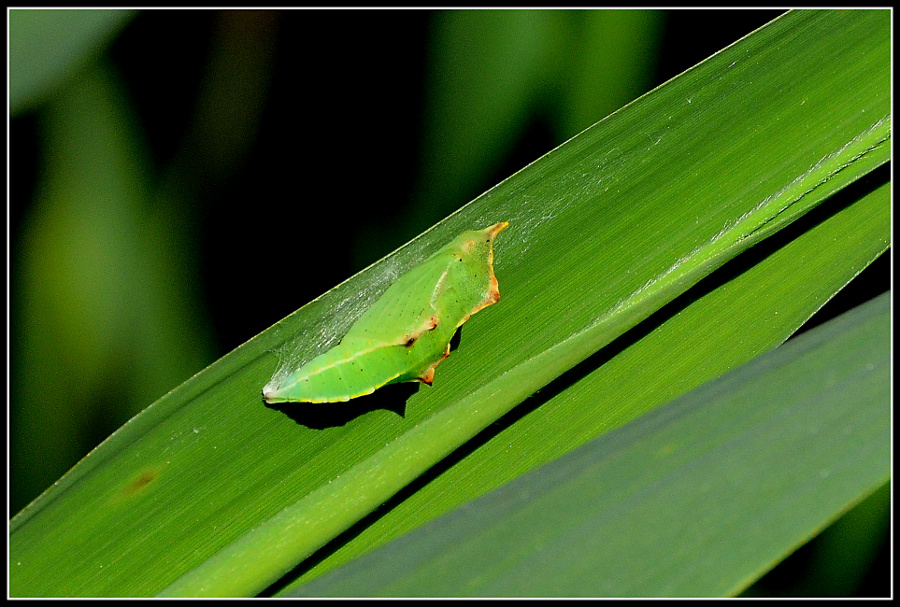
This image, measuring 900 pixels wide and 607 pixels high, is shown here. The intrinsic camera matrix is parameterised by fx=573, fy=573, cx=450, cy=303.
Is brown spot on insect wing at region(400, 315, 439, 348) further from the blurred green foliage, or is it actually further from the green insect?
the blurred green foliage

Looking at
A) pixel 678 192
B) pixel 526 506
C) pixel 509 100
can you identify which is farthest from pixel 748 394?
pixel 509 100

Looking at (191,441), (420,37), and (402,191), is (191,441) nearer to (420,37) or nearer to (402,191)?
(402,191)

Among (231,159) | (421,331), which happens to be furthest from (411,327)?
(231,159)

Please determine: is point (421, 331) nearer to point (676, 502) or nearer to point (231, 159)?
point (676, 502)

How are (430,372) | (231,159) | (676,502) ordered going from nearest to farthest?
(676,502) → (430,372) → (231,159)

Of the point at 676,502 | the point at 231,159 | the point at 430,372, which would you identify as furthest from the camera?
the point at 231,159

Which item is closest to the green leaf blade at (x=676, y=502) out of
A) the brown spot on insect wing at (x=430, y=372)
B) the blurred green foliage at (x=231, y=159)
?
the brown spot on insect wing at (x=430, y=372)
